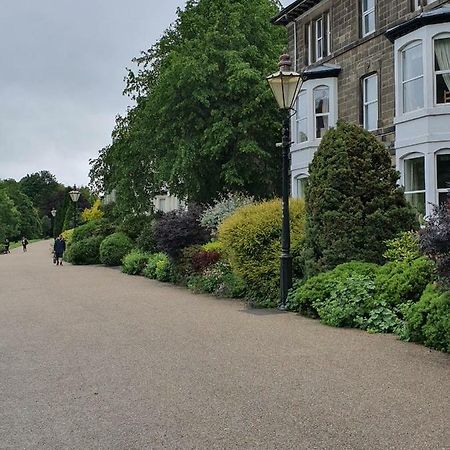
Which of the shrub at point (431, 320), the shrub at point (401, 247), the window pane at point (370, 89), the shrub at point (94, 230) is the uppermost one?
the window pane at point (370, 89)

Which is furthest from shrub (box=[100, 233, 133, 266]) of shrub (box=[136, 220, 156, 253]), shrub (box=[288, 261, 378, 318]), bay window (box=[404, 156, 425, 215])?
shrub (box=[288, 261, 378, 318])

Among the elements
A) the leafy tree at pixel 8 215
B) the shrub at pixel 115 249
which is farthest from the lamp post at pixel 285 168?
the leafy tree at pixel 8 215

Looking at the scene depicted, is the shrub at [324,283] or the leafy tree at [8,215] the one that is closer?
the shrub at [324,283]

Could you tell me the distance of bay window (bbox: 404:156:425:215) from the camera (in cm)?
1848

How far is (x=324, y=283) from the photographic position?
10.6 metres

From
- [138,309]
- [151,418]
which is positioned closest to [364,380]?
[151,418]

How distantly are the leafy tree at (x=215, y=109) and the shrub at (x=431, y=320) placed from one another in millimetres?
17091

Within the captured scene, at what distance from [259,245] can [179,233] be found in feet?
18.8

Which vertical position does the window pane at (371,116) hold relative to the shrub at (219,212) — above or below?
above

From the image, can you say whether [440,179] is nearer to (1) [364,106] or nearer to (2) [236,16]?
(1) [364,106]

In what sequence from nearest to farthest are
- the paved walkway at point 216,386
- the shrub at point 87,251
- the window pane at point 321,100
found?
the paved walkway at point 216,386 < the window pane at point 321,100 < the shrub at point 87,251

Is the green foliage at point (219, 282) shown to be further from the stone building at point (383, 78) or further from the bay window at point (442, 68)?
the bay window at point (442, 68)

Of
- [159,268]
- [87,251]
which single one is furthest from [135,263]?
[87,251]

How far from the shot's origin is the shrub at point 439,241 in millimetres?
6850
